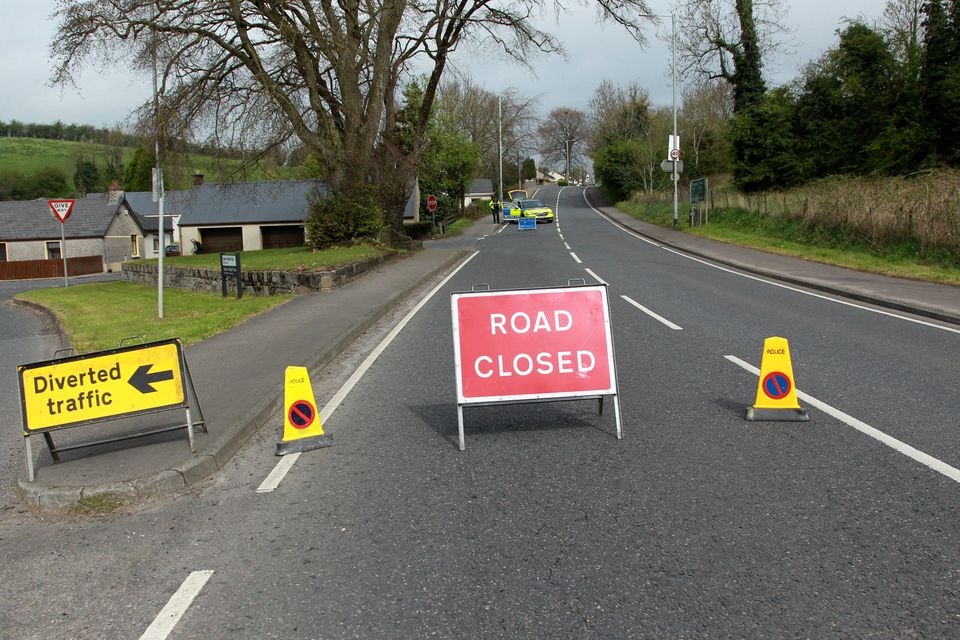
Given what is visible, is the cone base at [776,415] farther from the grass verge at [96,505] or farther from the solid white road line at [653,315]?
the grass verge at [96,505]

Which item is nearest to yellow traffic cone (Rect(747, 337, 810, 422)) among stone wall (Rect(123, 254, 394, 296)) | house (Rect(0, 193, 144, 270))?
stone wall (Rect(123, 254, 394, 296))

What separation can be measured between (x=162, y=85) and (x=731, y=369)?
762 inches

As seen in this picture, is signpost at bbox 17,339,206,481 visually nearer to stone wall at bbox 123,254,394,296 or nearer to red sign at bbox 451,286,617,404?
red sign at bbox 451,286,617,404

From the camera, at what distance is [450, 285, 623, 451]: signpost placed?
5.94 metres

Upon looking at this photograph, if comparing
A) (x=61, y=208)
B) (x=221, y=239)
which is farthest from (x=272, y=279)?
(x=221, y=239)

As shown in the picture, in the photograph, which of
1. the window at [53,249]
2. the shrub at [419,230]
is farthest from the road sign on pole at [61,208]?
the window at [53,249]

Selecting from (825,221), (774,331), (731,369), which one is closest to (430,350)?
(731,369)

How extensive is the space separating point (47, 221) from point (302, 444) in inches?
2691

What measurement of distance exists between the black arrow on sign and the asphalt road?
880 mm

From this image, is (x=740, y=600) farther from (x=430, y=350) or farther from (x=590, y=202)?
(x=590, y=202)

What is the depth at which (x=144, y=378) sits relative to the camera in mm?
5762

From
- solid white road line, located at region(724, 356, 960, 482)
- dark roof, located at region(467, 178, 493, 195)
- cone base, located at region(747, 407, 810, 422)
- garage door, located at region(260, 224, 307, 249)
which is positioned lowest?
solid white road line, located at region(724, 356, 960, 482)

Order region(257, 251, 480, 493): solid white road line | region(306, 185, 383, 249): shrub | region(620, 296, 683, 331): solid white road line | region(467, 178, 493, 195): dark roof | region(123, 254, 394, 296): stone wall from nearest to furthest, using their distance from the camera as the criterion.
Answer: region(257, 251, 480, 493): solid white road line < region(620, 296, 683, 331): solid white road line < region(123, 254, 394, 296): stone wall < region(306, 185, 383, 249): shrub < region(467, 178, 493, 195): dark roof

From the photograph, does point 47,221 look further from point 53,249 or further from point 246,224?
point 246,224
